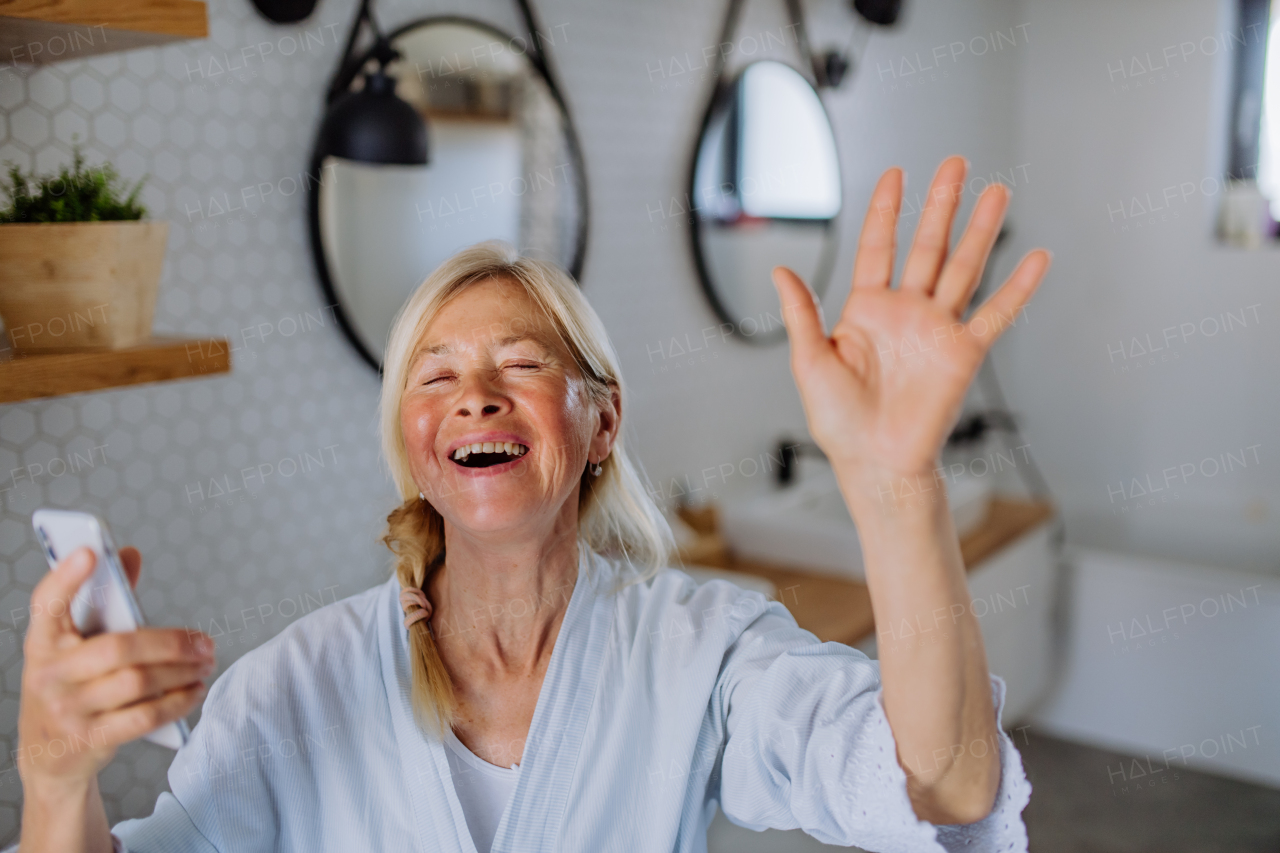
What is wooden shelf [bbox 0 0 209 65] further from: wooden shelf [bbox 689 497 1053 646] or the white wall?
the white wall

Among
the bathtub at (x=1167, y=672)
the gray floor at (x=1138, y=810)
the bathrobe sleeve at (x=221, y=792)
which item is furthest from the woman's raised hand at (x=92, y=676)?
the bathtub at (x=1167, y=672)

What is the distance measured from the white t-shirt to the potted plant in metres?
0.55

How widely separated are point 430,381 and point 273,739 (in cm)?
38

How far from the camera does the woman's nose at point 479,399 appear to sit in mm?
969

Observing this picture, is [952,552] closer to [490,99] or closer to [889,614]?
[889,614]

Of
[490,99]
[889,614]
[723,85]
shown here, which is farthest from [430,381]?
[723,85]

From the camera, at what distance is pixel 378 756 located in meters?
1.00

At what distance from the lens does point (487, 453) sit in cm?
101

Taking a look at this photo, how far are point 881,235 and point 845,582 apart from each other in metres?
1.49

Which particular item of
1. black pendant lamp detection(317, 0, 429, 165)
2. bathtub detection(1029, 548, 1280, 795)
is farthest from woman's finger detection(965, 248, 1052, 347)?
bathtub detection(1029, 548, 1280, 795)

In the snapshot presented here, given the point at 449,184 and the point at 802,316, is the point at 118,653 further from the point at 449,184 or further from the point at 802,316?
the point at 449,184

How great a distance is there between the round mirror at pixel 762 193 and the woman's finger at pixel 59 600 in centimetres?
181

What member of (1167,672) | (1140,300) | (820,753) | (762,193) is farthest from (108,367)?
(1140,300)

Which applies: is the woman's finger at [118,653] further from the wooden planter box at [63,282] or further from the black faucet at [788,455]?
the black faucet at [788,455]
